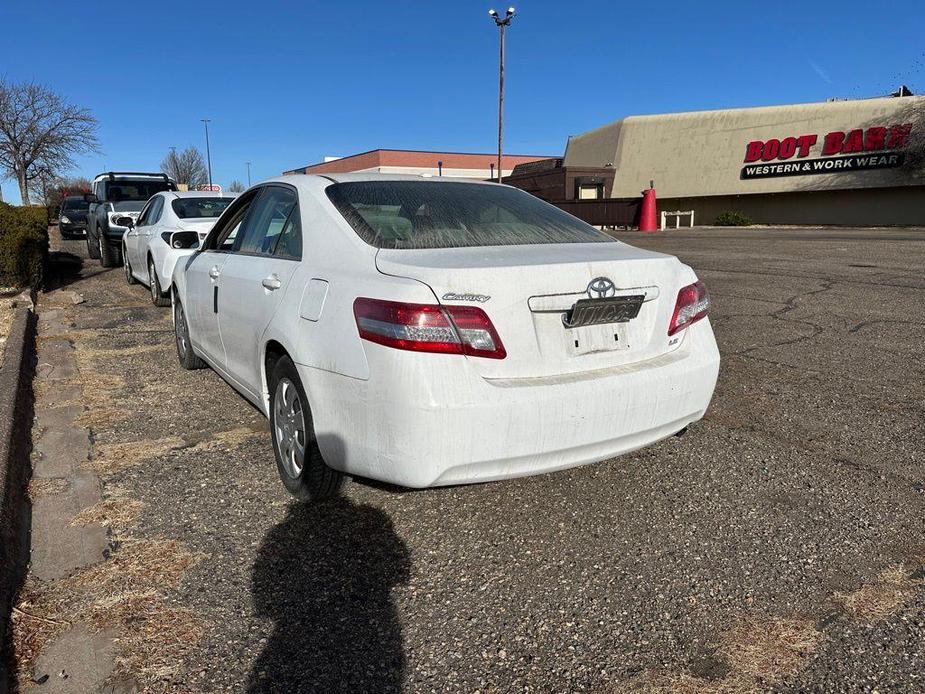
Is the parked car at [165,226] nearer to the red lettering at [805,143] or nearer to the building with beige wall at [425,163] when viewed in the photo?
the red lettering at [805,143]

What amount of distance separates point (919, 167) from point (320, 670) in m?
37.2

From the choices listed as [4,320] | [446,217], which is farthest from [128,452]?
[4,320]

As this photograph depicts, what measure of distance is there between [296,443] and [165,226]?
6.85 meters

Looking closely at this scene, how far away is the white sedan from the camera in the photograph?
8.47ft

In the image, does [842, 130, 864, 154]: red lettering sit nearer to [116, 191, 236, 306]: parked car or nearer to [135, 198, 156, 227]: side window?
[116, 191, 236, 306]: parked car

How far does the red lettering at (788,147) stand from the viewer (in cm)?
3494

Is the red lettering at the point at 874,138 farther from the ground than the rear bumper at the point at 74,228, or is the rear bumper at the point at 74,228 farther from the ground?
the red lettering at the point at 874,138

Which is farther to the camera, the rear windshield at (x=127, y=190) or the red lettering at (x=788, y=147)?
the red lettering at (x=788, y=147)

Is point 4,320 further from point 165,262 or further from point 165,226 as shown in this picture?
point 165,226

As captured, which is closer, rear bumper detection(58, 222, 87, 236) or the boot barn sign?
rear bumper detection(58, 222, 87, 236)

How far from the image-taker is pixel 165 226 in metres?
9.11

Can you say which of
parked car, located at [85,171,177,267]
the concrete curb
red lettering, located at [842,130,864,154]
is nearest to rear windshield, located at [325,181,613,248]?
the concrete curb

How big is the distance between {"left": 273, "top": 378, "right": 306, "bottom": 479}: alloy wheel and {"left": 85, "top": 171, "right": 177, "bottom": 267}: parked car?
9.63 m

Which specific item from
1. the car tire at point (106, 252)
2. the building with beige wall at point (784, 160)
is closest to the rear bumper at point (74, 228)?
the car tire at point (106, 252)
